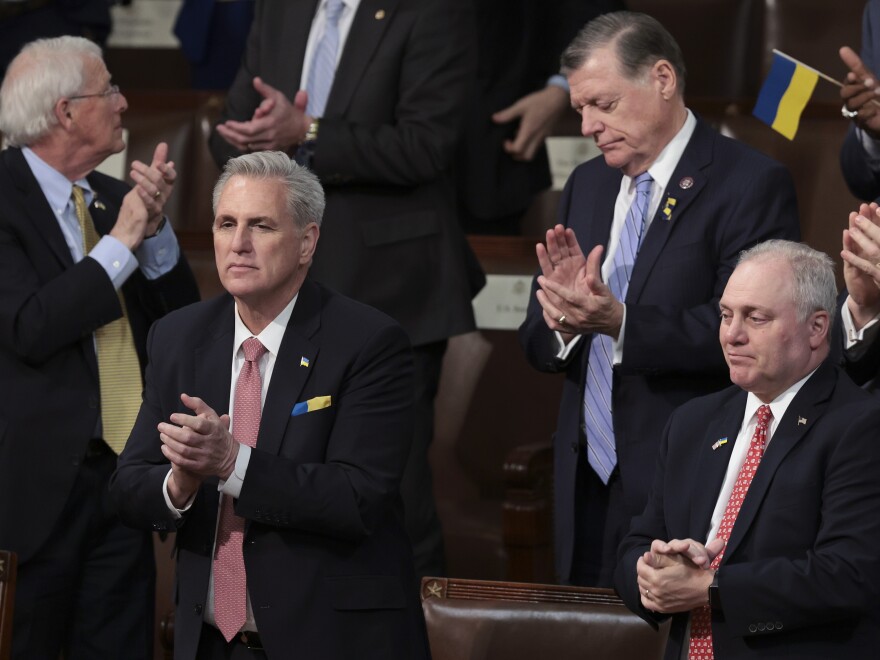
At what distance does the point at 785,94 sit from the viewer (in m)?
3.57

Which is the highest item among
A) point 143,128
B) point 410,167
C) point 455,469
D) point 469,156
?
point 410,167

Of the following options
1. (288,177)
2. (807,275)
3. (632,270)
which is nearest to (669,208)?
(632,270)

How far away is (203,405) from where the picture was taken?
8.63ft

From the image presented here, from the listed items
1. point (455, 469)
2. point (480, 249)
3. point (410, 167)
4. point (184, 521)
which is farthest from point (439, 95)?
point (184, 521)

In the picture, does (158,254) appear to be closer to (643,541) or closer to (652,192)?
(652,192)

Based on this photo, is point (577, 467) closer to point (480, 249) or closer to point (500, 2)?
point (480, 249)

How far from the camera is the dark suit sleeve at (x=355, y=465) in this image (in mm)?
2689

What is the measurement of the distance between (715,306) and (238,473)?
1.11 meters

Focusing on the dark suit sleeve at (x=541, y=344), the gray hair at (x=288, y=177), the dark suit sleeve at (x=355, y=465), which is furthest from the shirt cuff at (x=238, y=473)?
the dark suit sleeve at (x=541, y=344)

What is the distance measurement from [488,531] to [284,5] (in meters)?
1.55

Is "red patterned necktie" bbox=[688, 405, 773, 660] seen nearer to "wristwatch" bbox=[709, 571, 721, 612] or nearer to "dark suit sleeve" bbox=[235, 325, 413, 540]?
"wristwatch" bbox=[709, 571, 721, 612]

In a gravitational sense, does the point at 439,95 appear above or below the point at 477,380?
above

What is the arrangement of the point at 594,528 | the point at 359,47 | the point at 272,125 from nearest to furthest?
the point at 594,528 → the point at 272,125 → the point at 359,47

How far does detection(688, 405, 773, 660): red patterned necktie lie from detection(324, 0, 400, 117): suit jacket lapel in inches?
64.9
